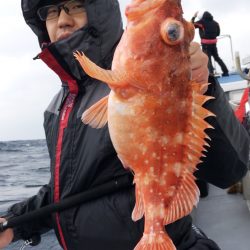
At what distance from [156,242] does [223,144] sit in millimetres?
682

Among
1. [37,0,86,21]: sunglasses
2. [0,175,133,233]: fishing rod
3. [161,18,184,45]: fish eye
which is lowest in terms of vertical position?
[0,175,133,233]: fishing rod

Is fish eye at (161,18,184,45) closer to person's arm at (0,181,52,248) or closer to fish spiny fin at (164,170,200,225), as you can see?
fish spiny fin at (164,170,200,225)

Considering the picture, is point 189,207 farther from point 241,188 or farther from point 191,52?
point 241,188

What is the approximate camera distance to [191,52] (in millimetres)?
1949

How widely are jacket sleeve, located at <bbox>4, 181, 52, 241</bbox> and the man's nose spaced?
1221 millimetres

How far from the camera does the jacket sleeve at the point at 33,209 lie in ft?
10.3

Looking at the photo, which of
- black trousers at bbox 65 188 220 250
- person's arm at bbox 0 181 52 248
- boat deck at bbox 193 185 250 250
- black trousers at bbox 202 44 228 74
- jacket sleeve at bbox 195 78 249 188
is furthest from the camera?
black trousers at bbox 202 44 228 74

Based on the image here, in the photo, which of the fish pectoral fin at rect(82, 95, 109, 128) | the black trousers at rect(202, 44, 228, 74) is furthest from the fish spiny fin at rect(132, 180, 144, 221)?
the black trousers at rect(202, 44, 228, 74)

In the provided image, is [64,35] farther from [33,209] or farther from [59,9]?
[33,209]

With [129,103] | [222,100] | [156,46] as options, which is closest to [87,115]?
[129,103]

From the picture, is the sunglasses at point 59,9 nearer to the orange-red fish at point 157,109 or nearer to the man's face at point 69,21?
the man's face at point 69,21

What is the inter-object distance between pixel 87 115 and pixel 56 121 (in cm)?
107

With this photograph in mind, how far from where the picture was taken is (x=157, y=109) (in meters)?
1.80

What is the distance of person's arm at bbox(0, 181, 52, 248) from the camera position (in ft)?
10.2
